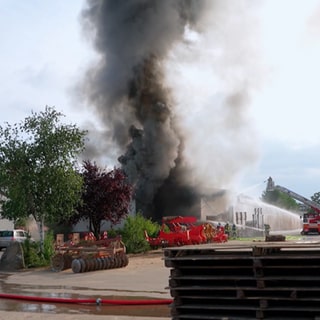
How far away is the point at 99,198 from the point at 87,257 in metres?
8.10

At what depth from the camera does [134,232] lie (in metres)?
25.0

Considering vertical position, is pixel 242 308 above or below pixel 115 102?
below

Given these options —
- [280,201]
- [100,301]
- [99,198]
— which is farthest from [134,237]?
[280,201]

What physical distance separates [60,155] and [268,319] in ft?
48.2

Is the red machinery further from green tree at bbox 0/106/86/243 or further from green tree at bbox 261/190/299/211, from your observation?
green tree at bbox 261/190/299/211

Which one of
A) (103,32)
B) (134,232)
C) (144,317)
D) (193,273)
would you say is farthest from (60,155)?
(103,32)

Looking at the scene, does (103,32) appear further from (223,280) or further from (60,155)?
(223,280)

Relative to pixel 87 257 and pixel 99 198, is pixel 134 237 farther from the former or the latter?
pixel 87 257

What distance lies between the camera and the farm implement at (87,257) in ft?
54.6

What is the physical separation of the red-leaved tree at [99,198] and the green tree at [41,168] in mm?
4682

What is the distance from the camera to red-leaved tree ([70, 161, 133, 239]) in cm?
2523

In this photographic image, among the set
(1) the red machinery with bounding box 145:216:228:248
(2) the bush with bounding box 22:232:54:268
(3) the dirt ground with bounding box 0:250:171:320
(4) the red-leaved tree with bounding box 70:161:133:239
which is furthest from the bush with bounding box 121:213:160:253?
(3) the dirt ground with bounding box 0:250:171:320

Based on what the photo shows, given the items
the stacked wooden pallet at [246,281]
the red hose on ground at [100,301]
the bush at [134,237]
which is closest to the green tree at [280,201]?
the bush at [134,237]

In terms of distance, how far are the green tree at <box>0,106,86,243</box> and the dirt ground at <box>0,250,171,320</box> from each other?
2.83m
